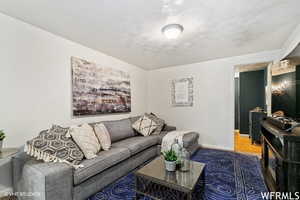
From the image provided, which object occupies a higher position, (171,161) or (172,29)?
(172,29)

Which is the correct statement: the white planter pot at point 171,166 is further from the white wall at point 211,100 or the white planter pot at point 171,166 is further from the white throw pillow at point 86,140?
the white wall at point 211,100

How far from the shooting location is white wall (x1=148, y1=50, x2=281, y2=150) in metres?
3.34

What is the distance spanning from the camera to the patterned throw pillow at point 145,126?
316cm

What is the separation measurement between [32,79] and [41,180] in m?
1.47

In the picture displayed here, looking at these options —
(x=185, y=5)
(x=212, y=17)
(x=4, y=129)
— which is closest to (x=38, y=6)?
(x=4, y=129)

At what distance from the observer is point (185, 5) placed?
158 cm

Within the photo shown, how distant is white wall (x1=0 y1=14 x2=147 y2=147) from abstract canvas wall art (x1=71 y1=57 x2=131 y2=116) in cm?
13

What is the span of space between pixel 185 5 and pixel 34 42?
2198mm

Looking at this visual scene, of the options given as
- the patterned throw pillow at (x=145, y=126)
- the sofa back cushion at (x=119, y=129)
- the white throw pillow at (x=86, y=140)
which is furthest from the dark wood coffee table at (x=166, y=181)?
the patterned throw pillow at (x=145, y=126)

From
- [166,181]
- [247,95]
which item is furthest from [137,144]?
[247,95]

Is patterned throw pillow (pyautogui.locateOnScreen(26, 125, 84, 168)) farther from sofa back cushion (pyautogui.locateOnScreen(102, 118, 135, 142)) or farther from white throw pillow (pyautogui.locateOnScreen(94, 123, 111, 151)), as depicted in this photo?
sofa back cushion (pyautogui.locateOnScreen(102, 118, 135, 142))

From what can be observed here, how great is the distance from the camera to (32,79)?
6.63 ft

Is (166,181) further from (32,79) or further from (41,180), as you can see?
(32,79)

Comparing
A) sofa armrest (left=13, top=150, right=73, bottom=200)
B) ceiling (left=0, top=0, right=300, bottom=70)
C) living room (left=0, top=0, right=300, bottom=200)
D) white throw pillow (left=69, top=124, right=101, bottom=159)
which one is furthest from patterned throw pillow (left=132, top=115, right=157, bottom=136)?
sofa armrest (left=13, top=150, right=73, bottom=200)
